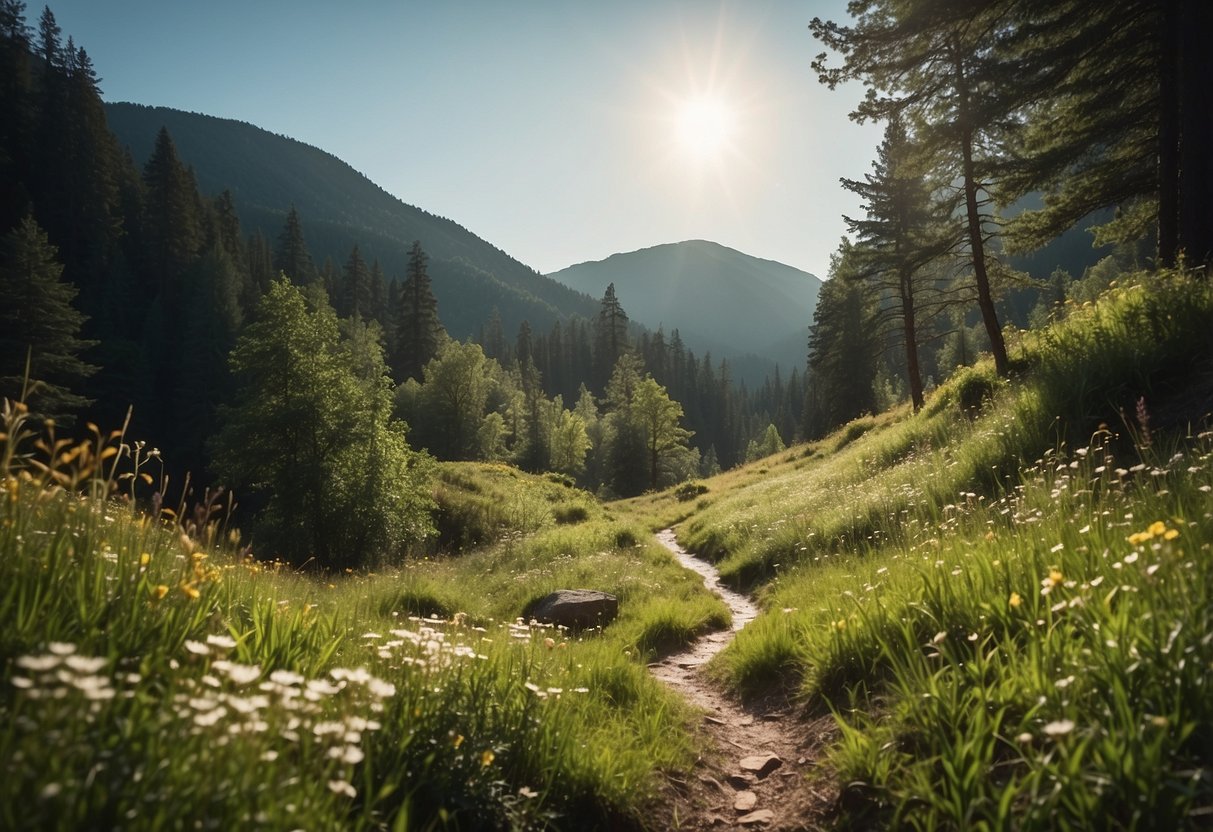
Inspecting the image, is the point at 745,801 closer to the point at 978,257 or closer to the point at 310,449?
the point at 978,257

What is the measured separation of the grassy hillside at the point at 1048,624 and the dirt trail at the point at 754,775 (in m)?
0.21

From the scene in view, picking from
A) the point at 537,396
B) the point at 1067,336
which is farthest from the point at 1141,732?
the point at 537,396

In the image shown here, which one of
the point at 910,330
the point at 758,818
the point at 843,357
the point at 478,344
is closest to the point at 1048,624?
the point at 758,818

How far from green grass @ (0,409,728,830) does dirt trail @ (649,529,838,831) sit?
9.1 inches

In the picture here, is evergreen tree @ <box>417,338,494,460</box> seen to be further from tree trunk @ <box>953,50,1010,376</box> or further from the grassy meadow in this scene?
the grassy meadow

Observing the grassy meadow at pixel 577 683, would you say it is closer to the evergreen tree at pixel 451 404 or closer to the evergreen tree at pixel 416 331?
the evergreen tree at pixel 451 404

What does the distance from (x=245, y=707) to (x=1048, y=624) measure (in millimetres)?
3613

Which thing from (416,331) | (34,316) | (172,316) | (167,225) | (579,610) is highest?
(167,225)

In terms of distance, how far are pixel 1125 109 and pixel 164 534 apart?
18555 millimetres

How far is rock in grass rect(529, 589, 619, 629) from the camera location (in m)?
7.95

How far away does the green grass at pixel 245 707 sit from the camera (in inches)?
64.6

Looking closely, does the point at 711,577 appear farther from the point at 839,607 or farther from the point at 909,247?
the point at 909,247

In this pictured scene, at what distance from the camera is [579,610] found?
8031 mm

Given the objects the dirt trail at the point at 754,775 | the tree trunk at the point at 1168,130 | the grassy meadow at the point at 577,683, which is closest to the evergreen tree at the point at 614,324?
the tree trunk at the point at 1168,130
